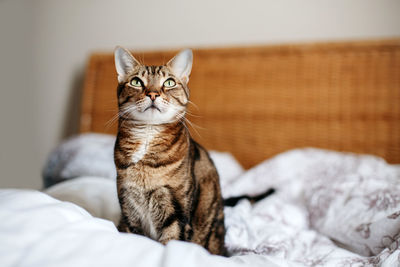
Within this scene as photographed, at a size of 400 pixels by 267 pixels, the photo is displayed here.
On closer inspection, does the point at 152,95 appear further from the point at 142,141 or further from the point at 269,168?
the point at 269,168

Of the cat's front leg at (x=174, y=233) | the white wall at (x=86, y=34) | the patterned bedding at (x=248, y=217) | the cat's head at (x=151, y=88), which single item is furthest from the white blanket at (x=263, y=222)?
the white wall at (x=86, y=34)

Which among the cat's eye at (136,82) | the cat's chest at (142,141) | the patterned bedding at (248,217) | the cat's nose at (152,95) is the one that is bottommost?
the patterned bedding at (248,217)

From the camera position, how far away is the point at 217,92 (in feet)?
5.19

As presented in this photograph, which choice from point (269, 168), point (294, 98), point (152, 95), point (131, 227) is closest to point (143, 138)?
point (152, 95)

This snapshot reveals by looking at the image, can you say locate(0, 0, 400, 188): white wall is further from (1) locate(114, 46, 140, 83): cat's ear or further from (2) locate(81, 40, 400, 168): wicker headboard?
(1) locate(114, 46, 140, 83): cat's ear

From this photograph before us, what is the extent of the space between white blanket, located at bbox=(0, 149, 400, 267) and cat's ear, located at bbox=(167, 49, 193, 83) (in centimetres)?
36

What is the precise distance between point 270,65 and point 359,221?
0.98 meters

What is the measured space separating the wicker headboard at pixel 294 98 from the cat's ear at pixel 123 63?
74cm

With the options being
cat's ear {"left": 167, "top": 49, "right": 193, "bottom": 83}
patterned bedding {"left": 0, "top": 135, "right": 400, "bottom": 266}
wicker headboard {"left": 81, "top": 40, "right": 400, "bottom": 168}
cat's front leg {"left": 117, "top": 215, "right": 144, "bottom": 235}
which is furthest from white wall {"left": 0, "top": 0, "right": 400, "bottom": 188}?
cat's front leg {"left": 117, "top": 215, "right": 144, "bottom": 235}

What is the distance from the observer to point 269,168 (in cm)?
130

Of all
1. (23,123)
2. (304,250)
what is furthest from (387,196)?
(23,123)

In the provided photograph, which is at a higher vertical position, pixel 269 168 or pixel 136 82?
pixel 136 82

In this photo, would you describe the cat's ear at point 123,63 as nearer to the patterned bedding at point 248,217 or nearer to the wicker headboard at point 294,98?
the patterned bedding at point 248,217

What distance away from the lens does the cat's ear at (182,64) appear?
0.64 meters
